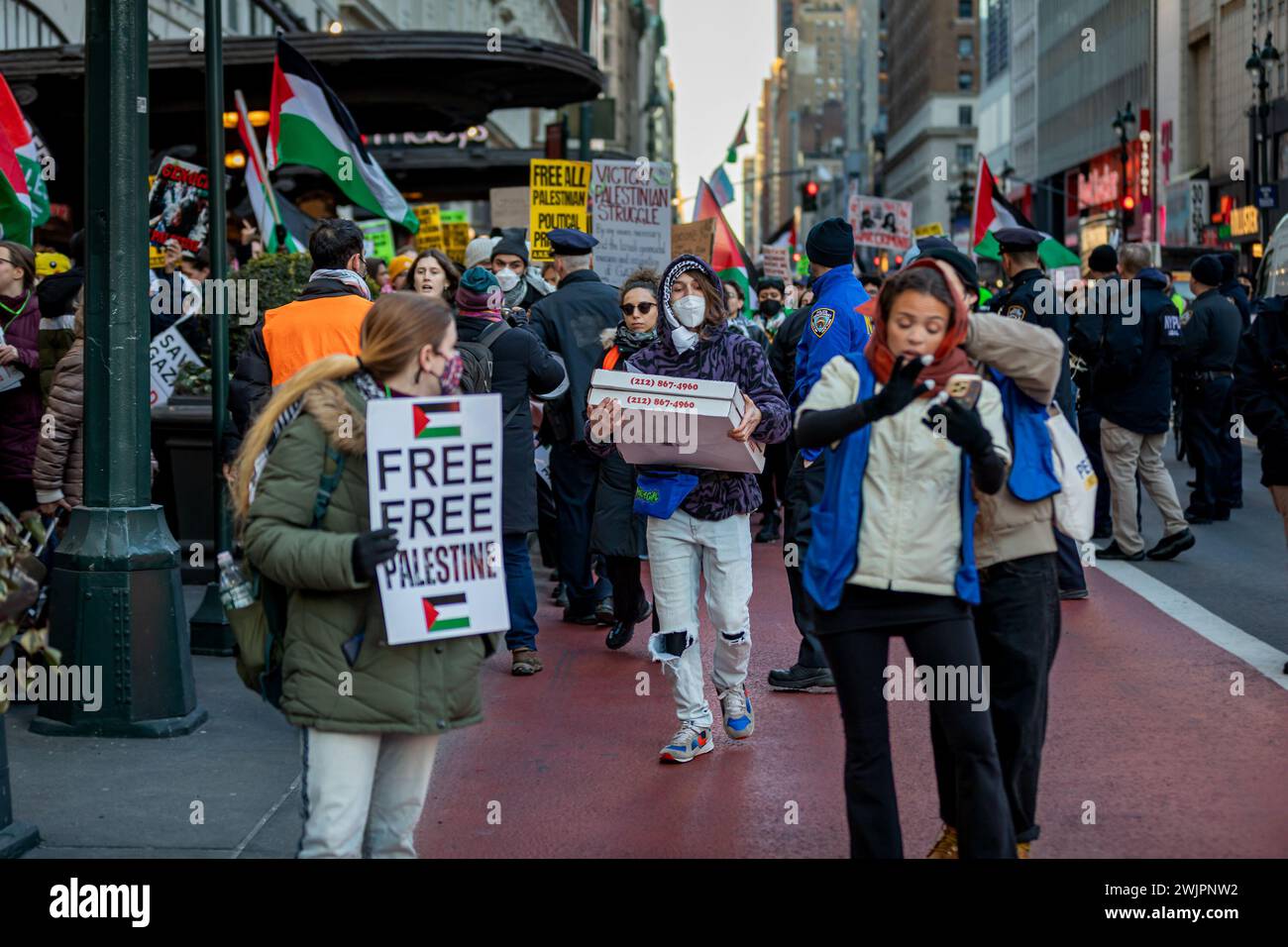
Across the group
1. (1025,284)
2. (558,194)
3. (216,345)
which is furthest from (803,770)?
(558,194)

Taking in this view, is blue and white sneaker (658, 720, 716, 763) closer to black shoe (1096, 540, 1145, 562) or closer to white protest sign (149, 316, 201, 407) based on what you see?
white protest sign (149, 316, 201, 407)

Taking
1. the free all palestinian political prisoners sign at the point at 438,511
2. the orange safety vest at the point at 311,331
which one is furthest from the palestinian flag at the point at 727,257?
the free all palestinian political prisoners sign at the point at 438,511

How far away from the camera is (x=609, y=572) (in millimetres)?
8750

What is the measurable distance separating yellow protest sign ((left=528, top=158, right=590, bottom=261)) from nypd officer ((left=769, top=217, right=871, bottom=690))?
26.1 feet

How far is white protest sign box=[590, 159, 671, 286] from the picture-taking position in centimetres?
1417

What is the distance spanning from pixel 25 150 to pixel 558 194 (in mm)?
6844

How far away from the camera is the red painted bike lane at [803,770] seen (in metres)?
5.60

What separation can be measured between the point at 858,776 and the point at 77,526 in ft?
12.8

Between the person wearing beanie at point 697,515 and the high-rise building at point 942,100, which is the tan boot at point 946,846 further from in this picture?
the high-rise building at point 942,100

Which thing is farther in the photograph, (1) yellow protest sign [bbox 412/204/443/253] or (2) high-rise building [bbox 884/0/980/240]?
(2) high-rise building [bbox 884/0/980/240]

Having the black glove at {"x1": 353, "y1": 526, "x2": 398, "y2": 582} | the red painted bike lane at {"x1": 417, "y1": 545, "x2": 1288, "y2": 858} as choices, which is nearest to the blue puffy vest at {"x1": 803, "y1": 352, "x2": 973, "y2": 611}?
the black glove at {"x1": 353, "y1": 526, "x2": 398, "y2": 582}

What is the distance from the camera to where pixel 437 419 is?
4.21 m

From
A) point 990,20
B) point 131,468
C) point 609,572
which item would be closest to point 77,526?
point 131,468
